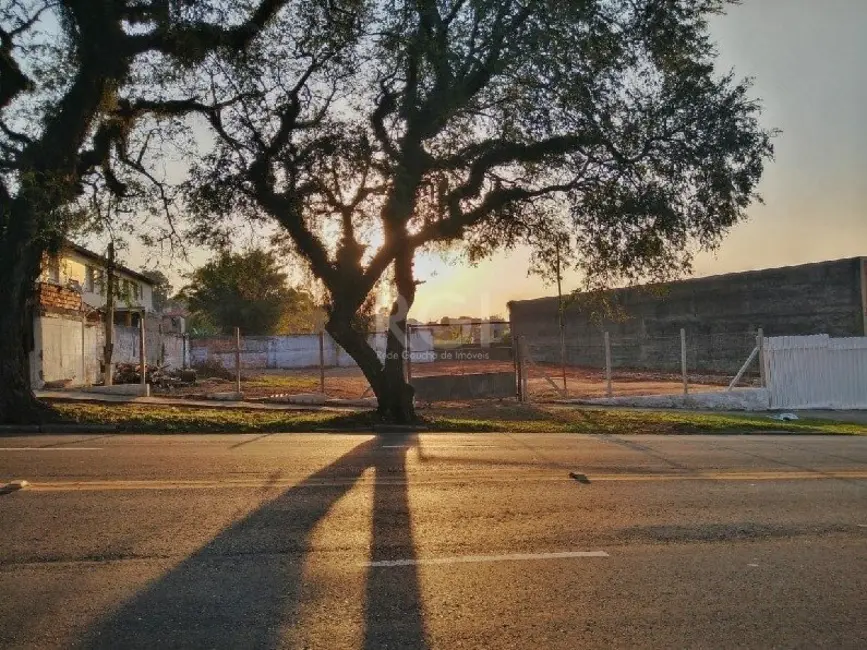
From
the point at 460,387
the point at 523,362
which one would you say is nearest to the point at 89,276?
the point at 460,387

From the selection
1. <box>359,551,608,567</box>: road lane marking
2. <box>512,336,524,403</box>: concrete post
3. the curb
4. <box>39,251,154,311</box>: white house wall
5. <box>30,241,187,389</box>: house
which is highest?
<box>39,251,154,311</box>: white house wall

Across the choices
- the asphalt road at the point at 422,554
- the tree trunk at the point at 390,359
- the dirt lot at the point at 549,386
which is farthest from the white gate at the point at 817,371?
the asphalt road at the point at 422,554

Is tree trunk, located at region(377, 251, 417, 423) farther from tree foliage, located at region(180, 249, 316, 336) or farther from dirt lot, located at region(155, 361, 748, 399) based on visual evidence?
tree foliage, located at region(180, 249, 316, 336)

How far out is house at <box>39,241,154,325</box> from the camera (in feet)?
54.5

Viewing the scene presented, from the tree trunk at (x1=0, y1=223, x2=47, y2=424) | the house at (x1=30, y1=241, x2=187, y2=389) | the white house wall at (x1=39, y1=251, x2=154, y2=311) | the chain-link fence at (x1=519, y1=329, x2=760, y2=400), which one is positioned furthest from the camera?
the chain-link fence at (x1=519, y1=329, x2=760, y2=400)

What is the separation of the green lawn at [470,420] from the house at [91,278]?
2878 millimetres

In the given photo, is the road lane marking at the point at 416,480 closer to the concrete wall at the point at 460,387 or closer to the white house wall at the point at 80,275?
the white house wall at the point at 80,275

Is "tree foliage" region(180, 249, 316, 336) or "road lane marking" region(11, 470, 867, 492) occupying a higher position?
"tree foliage" region(180, 249, 316, 336)

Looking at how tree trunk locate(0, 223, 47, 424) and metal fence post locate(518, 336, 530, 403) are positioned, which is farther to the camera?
metal fence post locate(518, 336, 530, 403)

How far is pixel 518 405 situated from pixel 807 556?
561 inches

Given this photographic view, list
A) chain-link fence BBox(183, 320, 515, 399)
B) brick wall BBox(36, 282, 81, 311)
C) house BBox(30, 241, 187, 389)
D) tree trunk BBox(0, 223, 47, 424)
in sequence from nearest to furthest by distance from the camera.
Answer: tree trunk BBox(0, 223, 47, 424), house BBox(30, 241, 187, 389), brick wall BBox(36, 282, 81, 311), chain-link fence BBox(183, 320, 515, 399)

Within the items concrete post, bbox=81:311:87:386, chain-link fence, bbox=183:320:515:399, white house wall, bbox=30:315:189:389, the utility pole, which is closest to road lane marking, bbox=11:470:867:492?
the utility pole

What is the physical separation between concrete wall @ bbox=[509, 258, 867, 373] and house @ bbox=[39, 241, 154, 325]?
44.1 ft

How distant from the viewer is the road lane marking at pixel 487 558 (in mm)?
5445
